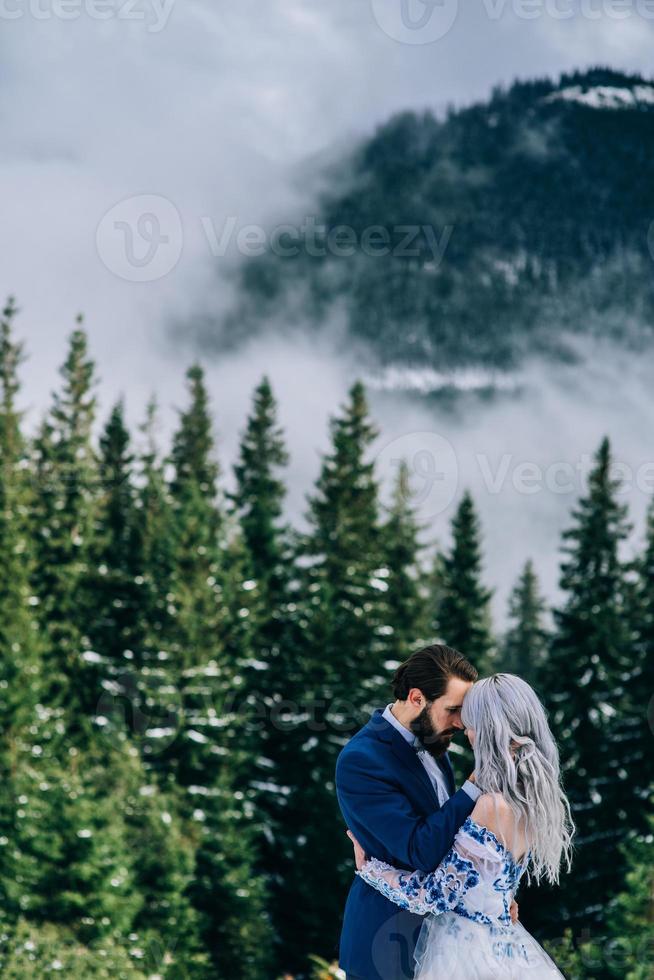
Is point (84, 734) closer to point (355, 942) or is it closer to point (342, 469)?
point (342, 469)

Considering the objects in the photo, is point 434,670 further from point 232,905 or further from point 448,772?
point 232,905

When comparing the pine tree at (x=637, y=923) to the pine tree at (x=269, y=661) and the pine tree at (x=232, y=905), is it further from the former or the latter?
the pine tree at (x=269, y=661)

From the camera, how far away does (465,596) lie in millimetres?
43031

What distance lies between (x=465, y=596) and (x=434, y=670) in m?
38.5

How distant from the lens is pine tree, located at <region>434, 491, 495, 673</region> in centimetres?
4225

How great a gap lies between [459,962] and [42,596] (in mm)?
47451

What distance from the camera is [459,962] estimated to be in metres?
4.75

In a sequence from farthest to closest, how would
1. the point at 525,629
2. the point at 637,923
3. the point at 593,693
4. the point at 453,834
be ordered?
the point at 525,629 → the point at 593,693 → the point at 637,923 → the point at 453,834

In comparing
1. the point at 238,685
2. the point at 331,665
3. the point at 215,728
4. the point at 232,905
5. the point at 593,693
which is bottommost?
the point at 232,905

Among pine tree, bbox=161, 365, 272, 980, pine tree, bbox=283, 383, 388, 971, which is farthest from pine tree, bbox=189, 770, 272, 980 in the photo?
pine tree, bbox=283, 383, 388, 971

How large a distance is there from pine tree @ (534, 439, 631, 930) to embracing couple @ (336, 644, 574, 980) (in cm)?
3156

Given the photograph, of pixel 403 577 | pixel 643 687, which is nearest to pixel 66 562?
pixel 403 577

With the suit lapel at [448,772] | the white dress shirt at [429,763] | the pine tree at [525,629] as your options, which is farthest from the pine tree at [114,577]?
the white dress shirt at [429,763]

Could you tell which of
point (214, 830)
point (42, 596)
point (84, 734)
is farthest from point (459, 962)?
point (42, 596)
